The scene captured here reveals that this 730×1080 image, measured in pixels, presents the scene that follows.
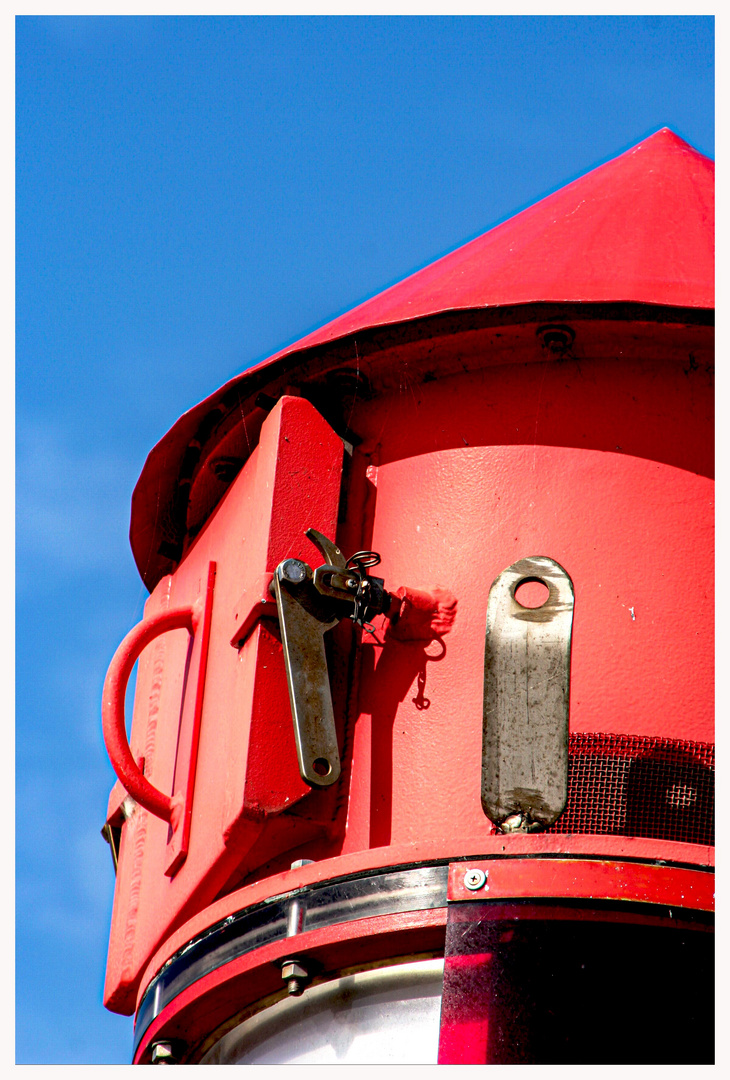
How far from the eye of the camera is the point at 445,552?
236 inches

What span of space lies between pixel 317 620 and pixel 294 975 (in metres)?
1.15

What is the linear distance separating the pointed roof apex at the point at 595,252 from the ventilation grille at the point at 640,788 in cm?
152

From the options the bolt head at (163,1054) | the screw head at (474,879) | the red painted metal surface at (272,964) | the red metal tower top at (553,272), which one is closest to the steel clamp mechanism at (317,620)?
the red painted metal surface at (272,964)

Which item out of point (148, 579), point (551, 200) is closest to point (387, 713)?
point (148, 579)

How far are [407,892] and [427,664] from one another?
95 centimetres

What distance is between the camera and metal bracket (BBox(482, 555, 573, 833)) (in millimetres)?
4988

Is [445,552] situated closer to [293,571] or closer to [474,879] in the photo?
[293,571]

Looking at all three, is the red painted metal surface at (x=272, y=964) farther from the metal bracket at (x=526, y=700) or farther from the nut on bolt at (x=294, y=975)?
the metal bracket at (x=526, y=700)

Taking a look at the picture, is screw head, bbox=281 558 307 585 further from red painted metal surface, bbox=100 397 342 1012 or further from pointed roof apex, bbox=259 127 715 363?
pointed roof apex, bbox=259 127 715 363

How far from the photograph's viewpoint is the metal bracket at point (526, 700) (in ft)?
16.4

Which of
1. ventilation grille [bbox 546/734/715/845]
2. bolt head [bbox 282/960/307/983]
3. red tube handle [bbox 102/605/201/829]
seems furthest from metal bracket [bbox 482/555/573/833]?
red tube handle [bbox 102/605/201/829]

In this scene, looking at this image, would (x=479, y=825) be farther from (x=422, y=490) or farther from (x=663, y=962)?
(x=422, y=490)

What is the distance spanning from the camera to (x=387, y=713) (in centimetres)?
578

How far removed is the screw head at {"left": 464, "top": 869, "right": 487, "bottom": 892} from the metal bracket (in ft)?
0.82
